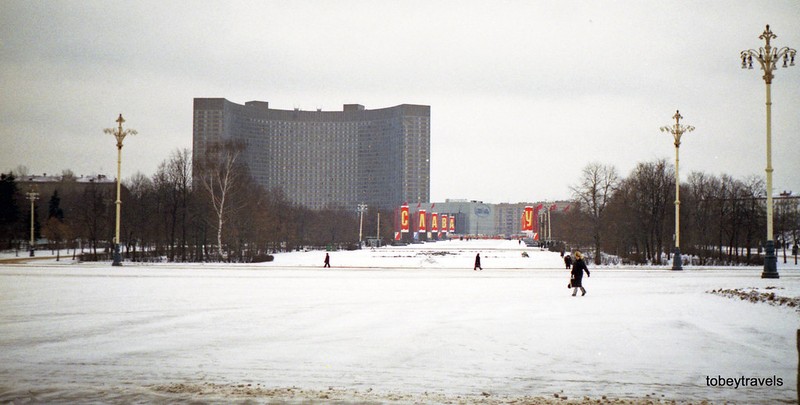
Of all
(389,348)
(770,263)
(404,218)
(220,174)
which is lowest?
(389,348)

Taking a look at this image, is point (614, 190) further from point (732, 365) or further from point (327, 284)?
point (732, 365)

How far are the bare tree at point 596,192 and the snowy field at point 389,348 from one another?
116 ft

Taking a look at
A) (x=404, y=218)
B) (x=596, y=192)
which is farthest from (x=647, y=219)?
(x=404, y=218)

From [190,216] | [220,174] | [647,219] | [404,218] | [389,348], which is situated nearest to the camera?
[389,348]

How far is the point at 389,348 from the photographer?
1177 centimetres

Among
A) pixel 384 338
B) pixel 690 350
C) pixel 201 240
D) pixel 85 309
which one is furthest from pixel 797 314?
pixel 201 240

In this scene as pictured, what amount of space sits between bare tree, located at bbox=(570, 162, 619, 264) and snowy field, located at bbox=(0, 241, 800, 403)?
116ft

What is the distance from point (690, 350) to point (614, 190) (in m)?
50.9

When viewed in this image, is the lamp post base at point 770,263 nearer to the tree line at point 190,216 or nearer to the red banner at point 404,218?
the tree line at point 190,216

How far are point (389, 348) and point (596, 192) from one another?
5006cm

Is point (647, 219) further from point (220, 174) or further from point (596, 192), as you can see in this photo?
point (220, 174)

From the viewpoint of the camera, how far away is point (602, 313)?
17.2 metres

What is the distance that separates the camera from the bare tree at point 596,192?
56250 mm

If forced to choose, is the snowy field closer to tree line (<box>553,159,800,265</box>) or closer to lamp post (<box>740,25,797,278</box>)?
lamp post (<box>740,25,797,278</box>)
